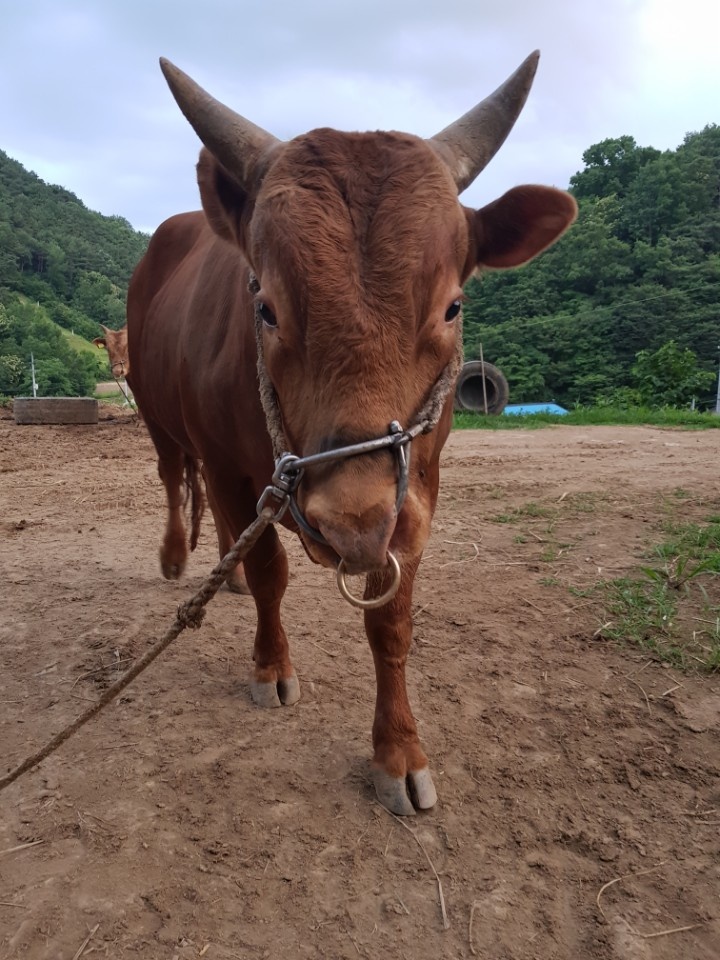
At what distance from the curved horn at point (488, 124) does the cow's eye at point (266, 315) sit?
787mm

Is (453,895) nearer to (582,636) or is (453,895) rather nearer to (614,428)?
(582,636)

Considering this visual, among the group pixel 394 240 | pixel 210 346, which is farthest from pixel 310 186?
pixel 210 346

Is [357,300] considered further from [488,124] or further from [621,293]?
[621,293]

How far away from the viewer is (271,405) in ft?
6.44

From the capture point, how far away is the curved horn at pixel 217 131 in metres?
2.07

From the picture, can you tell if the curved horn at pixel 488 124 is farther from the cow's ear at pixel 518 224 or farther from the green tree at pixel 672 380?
the green tree at pixel 672 380

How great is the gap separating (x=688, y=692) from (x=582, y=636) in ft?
2.20

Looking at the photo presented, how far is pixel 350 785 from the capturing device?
239 centimetres

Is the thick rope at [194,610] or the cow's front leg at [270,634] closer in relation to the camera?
the thick rope at [194,610]

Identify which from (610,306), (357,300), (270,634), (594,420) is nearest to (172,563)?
(270,634)

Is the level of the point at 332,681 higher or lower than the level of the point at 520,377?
lower

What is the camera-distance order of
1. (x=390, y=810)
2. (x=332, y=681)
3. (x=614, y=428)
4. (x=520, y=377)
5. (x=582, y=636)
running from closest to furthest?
1. (x=390, y=810)
2. (x=332, y=681)
3. (x=582, y=636)
4. (x=614, y=428)
5. (x=520, y=377)

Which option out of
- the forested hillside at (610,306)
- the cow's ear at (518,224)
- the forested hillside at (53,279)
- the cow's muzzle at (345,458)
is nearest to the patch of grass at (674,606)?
the cow's ear at (518,224)

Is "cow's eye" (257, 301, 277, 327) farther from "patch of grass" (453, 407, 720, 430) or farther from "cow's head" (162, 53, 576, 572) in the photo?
"patch of grass" (453, 407, 720, 430)
